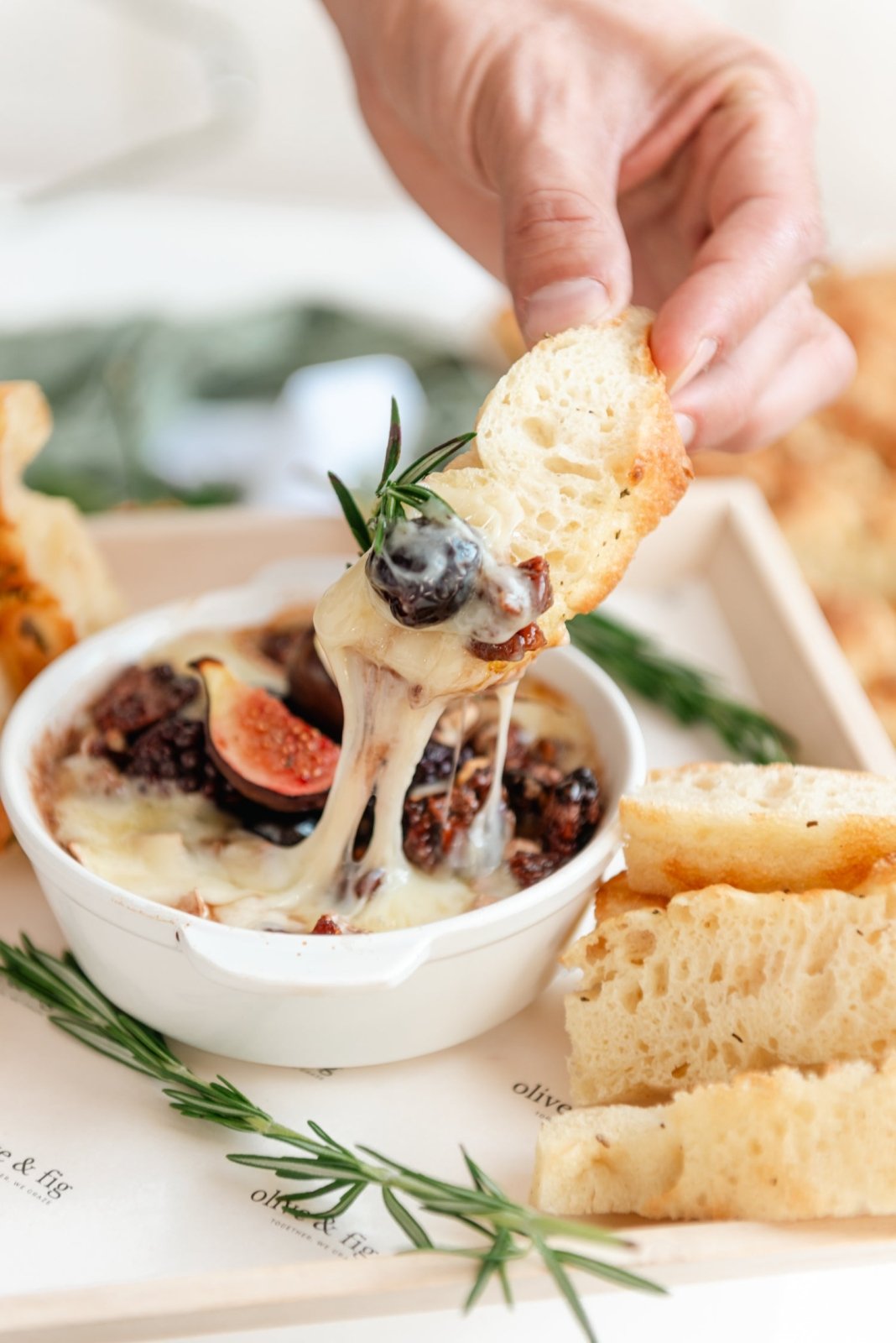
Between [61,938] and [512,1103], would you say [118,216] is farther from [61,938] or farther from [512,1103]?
[512,1103]

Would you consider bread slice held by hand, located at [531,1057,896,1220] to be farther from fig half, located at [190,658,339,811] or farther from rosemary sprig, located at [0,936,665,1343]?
fig half, located at [190,658,339,811]

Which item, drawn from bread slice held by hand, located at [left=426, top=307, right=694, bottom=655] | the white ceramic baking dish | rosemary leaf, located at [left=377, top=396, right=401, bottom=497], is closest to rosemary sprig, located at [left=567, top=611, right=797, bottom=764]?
the white ceramic baking dish

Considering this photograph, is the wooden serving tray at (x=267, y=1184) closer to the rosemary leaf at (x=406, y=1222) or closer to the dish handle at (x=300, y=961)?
the rosemary leaf at (x=406, y=1222)

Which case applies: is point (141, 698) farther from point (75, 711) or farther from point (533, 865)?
point (533, 865)

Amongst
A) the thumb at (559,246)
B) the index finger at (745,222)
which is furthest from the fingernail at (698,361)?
the thumb at (559,246)

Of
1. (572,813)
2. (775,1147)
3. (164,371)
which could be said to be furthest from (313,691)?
(164,371)
